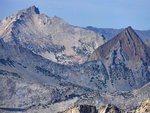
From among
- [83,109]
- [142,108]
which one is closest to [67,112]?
[83,109]

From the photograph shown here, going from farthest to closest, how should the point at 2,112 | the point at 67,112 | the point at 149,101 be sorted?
the point at 2,112 < the point at 67,112 < the point at 149,101

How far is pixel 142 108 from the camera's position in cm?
7100

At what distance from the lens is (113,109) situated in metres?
74.8

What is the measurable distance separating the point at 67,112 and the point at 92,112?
12.9ft

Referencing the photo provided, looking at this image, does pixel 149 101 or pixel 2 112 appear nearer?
pixel 149 101

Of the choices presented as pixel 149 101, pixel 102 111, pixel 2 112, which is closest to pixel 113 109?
pixel 102 111

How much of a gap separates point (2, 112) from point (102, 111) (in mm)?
125936

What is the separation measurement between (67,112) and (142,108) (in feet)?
36.8

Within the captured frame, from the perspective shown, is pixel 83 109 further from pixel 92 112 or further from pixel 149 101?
pixel 149 101

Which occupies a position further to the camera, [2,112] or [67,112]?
[2,112]

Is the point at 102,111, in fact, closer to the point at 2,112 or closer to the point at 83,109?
the point at 83,109

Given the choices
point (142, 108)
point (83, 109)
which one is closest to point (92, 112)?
point (83, 109)

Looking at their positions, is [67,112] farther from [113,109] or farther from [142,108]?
[142,108]

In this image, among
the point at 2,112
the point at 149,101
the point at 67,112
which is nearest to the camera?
the point at 149,101
